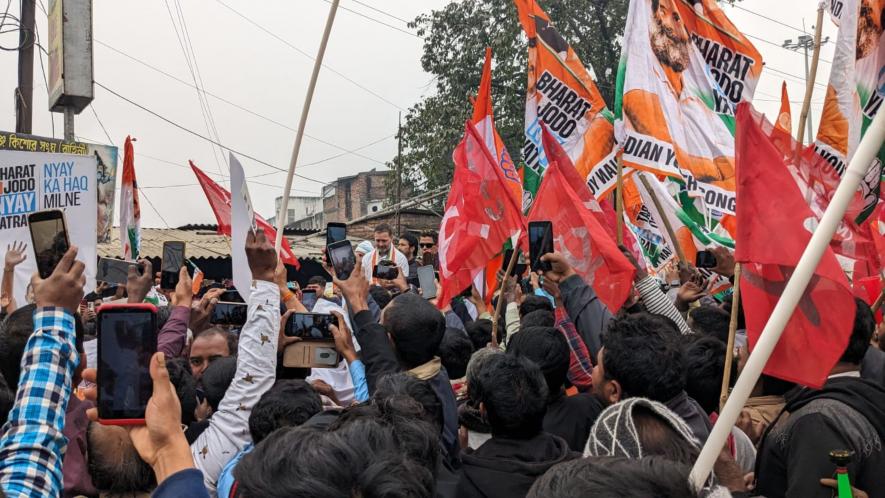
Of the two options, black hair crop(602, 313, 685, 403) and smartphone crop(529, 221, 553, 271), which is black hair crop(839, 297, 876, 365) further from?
smartphone crop(529, 221, 553, 271)

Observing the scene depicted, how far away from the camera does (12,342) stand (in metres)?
2.91

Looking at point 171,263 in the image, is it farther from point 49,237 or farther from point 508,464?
point 508,464

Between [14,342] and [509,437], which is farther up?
[14,342]

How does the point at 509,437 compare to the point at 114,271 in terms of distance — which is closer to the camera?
the point at 509,437

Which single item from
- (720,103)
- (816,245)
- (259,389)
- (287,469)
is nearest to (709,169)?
(720,103)

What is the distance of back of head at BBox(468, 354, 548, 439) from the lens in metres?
3.05

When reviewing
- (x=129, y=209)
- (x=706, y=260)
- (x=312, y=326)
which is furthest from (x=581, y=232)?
(x=129, y=209)

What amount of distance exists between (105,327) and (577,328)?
8.75 ft

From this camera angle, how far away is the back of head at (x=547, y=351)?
153 inches

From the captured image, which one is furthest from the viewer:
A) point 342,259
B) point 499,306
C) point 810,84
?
point 499,306

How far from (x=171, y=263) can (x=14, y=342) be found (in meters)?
3.16

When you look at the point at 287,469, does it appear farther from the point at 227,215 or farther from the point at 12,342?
the point at 227,215

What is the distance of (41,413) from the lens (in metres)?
2.27

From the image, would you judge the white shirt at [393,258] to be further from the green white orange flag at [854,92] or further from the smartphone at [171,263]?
the green white orange flag at [854,92]
